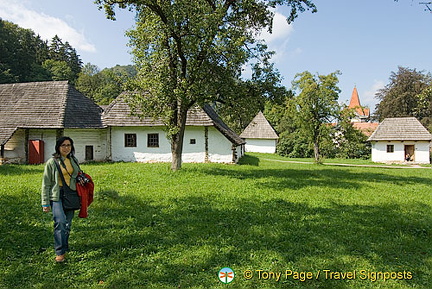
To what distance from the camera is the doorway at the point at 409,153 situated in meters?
29.5

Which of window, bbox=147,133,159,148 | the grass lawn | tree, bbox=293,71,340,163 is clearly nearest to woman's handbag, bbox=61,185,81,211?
the grass lawn

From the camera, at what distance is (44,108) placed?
20.2 metres

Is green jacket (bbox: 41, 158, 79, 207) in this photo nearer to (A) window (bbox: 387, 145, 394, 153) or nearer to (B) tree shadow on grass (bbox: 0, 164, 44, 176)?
(B) tree shadow on grass (bbox: 0, 164, 44, 176)

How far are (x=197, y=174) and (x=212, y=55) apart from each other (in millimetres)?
5588

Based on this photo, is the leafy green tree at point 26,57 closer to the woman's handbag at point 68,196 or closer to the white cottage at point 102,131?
the white cottage at point 102,131

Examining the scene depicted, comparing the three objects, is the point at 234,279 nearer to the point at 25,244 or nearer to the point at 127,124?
the point at 25,244

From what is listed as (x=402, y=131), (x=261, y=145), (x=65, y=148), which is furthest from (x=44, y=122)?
(x=402, y=131)

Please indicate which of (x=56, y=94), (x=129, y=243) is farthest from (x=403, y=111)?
(x=129, y=243)

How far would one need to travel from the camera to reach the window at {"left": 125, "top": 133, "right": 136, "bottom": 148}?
20688 millimetres

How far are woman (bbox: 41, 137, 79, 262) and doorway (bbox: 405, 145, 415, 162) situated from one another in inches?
1317

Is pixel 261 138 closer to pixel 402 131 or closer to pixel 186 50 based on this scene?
pixel 402 131

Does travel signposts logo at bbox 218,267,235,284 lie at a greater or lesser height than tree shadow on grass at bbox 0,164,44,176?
lesser

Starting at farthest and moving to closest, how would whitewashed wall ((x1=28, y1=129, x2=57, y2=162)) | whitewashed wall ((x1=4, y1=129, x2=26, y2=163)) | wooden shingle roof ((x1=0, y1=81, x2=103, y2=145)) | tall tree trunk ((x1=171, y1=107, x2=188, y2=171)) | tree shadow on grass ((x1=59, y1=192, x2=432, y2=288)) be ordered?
whitewashed wall ((x1=28, y1=129, x2=57, y2=162))
wooden shingle roof ((x1=0, y1=81, x2=103, y2=145))
whitewashed wall ((x1=4, y1=129, x2=26, y2=163))
tall tree trunk ((x1=171, y1=107, x2=188, y2=171))
tree shadow on grass ((x1=59, y1=192, x2=432, y2=288))

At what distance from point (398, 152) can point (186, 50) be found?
1058 inches
